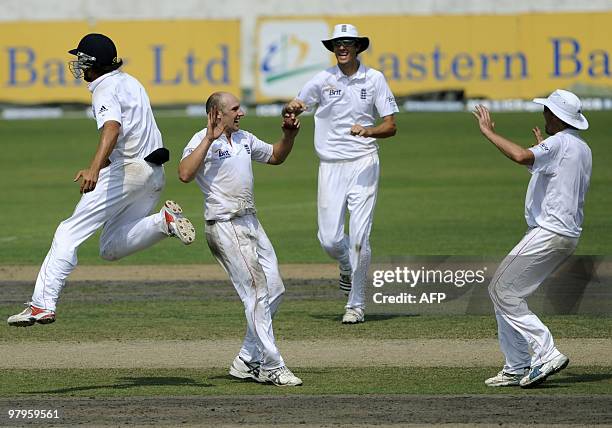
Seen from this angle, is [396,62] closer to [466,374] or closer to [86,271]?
[86,271]

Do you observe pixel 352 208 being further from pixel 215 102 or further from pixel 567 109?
pixel 567 109

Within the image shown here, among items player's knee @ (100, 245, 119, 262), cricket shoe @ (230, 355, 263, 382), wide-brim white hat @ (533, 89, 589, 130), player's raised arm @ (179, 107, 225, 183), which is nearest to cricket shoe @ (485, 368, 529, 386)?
cricket shoe @ (230, 355, 263, 382)

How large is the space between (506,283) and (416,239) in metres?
9.83

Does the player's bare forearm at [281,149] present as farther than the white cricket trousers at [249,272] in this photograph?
Yes

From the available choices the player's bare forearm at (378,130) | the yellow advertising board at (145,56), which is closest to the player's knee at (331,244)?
→ the player's bare forearm at (378,130)

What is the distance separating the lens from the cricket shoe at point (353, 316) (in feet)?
43.9

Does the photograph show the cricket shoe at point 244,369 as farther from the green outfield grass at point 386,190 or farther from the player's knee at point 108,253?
the green outfield grass at point 386,190

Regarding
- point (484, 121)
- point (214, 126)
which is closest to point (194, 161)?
point (214, 126)

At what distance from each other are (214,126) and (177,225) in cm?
99

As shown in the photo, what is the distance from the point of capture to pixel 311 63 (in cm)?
3872

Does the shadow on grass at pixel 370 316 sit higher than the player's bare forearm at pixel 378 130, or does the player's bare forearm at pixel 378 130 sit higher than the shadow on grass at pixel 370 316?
the player's bare forearm at pixel 378 130

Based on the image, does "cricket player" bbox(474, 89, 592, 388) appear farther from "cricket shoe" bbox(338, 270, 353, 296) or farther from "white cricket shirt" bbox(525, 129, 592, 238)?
"cricket shoe" bbox(338, 270, 353, 296)

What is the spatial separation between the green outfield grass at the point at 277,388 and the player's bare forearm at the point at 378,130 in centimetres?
274

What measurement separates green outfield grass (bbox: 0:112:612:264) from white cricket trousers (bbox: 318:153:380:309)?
182 inches
